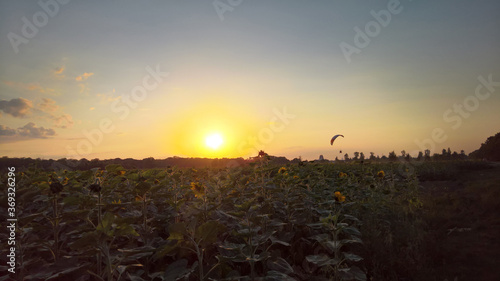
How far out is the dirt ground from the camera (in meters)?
5.09

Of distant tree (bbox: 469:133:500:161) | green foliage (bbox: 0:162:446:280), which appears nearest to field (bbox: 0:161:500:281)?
green foliage (bbox: 0:162:446:280)

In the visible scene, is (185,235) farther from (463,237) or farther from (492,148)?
(492,148)

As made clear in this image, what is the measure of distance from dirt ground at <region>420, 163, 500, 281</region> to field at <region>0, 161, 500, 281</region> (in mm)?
31

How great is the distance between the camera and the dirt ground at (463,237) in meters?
5.09

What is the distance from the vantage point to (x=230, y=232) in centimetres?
352

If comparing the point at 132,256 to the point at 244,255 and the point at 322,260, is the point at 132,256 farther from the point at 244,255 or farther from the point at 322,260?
the point at 322,260

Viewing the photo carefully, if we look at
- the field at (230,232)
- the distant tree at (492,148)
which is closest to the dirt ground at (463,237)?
the field at (230,232)

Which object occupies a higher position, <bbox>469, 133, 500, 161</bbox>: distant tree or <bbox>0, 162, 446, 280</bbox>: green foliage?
<bbox>469, 133, 500, 161</bbox>: distant tree

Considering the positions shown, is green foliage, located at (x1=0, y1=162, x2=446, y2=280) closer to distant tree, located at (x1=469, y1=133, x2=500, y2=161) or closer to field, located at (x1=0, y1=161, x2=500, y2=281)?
field, located at (x1=0, y1=161, x2=500, y2=281)

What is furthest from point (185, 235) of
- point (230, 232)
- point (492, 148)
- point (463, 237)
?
point (492, 148)

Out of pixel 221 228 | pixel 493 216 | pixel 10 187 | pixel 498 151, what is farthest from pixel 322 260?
pixel 498 151

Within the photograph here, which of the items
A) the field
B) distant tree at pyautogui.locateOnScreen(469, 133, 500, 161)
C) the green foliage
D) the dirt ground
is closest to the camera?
the green foliage

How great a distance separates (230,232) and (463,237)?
6140 mm

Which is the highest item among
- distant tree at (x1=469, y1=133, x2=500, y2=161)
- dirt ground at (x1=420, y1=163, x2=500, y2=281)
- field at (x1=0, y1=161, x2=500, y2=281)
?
distant tree at (x1=469, y1=133, x2=500, y2=161)
